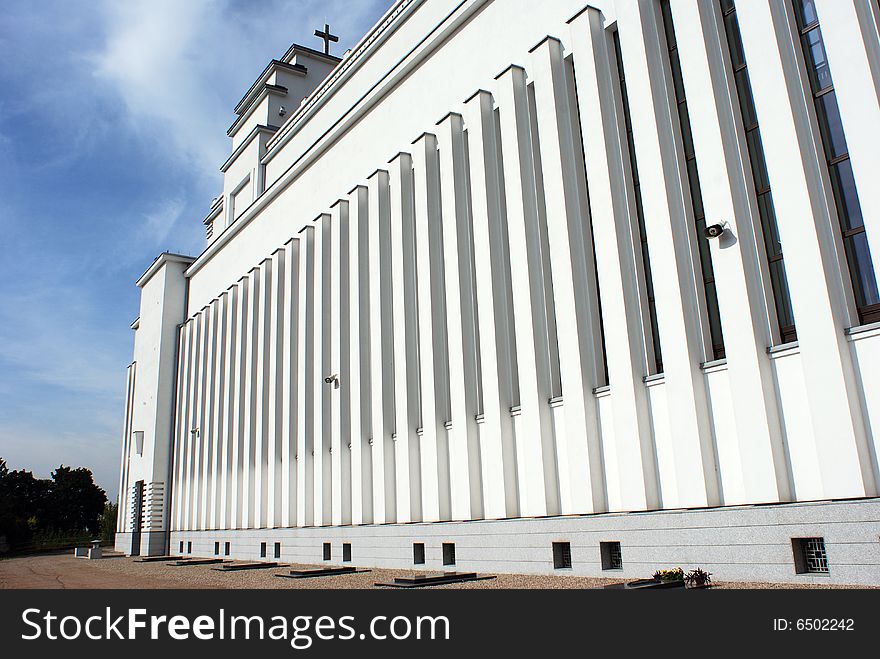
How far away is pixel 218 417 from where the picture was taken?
34000mm

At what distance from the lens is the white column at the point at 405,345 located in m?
19.9

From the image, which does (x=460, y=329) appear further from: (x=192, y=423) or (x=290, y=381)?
(x=192, y=423)

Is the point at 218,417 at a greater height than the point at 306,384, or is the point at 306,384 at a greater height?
the point at 218,417

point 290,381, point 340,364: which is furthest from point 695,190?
point 290,381

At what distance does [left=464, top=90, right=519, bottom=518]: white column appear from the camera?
1659 cm

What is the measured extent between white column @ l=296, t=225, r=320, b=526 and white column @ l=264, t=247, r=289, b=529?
4.92 feet

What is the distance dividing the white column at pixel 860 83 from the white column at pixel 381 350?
13372 mm

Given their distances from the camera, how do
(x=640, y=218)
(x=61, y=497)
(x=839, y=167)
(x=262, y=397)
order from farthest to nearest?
(x=61, y=497) → (x=262, y=397) → (x=640, y=218) → (x=839, y=167)

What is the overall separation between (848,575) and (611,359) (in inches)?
225

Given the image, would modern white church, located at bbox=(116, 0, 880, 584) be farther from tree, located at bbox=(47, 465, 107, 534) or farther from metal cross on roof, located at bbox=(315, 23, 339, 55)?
tree, located at bbox=(47, 465, 107, 534)

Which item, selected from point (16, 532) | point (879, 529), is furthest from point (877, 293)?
point (16, 532)

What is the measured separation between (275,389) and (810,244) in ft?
70.8

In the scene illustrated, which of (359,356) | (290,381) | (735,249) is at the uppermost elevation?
(290,381)
